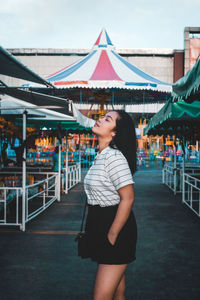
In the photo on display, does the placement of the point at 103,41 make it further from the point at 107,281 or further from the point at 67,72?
the point at 107,281

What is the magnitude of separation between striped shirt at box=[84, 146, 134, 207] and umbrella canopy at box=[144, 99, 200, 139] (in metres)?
4.47

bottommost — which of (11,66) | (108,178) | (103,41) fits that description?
(108,178)

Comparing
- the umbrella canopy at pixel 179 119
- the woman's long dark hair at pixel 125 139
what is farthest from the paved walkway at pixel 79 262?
the umbrella canopy at pixel 179 119

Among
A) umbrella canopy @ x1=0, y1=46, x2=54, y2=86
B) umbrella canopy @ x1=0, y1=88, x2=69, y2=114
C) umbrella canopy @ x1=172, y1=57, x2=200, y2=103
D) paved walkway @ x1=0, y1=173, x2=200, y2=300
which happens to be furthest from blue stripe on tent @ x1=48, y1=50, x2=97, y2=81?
umbrella canopy @ x1=172, y1=57, x2=200, y2=103

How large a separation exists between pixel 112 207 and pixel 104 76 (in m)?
9.36

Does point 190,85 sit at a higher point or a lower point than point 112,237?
A: higher

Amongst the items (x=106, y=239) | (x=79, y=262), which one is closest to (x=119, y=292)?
(x=106, y=239)

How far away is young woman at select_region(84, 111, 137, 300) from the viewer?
7.39 ft

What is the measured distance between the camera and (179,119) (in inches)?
369

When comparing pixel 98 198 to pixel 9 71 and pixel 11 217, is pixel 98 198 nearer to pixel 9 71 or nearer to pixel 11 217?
pixel 9 71

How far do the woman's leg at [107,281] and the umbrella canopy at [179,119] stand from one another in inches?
187

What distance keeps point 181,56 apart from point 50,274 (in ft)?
130

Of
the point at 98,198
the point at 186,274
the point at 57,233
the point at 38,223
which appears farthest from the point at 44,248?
the point at 98,198

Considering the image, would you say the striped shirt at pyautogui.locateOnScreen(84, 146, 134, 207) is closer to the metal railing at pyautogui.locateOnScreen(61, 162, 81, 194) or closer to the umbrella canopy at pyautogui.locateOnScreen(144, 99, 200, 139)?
the umbrella canopy at pyautogui.locateOnScreen(144, 99, 200, 139)
